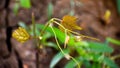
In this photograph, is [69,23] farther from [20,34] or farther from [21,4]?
[21,4]

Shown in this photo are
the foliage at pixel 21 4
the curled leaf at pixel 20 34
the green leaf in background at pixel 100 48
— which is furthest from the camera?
the foliage at pixel 21 4

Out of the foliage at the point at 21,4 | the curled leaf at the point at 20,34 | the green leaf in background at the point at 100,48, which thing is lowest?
the green leaf in background at the point at 100,48

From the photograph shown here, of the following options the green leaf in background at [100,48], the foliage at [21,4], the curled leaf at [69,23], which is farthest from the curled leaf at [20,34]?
the foliage at [21,4]

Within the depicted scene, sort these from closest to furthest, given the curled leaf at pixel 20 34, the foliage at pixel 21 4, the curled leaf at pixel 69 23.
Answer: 1. the curled leaf at pixel 69 23
2. the curled leaf at pixel 20 34
3. the foliage at pixel 21 4

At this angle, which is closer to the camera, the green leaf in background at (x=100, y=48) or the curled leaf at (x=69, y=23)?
the curled leaf at (x=69, y=23)

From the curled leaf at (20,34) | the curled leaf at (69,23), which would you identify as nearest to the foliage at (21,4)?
the curled leaf at (20,34)

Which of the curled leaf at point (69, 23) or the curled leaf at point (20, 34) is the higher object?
the curled leaf at point (69, 23)

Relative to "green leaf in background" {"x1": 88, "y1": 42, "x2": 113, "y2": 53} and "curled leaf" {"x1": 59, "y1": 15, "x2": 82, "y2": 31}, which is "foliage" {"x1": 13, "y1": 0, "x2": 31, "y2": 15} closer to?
"green leaf in background" {"x1": 88, "y1": 42, "x2": 113, "y2": 53}

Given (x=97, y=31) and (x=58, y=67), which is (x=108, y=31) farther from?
(x=58, y=67)

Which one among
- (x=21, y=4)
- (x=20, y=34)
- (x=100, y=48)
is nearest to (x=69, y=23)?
(x=20, y=34)

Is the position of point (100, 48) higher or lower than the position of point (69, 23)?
lower

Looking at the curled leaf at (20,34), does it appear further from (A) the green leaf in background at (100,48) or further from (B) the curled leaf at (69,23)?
(A) the green leaf in background at (100,48)

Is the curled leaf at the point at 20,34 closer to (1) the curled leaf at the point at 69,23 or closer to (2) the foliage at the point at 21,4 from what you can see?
(1) the curled leaf at the point at 69,23
